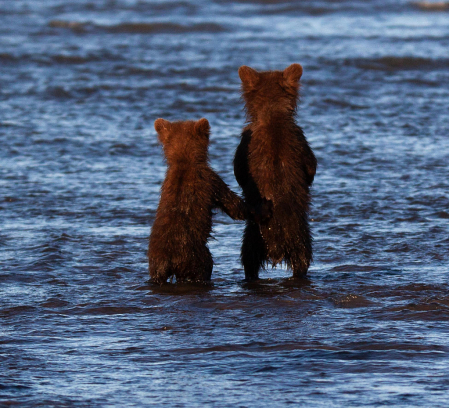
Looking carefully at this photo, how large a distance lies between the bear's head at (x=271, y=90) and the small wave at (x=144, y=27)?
16.9m

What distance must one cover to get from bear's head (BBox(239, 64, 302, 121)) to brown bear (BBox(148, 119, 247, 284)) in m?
0.59

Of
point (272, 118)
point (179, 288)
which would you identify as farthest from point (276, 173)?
point (179, 288)

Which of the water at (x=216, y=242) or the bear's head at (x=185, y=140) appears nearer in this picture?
the water at (x=216, y=242)

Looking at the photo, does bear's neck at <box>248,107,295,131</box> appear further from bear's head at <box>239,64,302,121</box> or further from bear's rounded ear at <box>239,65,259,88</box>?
bear's rounded ear at <box>239,65,259,88</box>

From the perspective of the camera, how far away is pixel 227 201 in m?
7.05

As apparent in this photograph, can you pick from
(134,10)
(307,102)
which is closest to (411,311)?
(307,102)

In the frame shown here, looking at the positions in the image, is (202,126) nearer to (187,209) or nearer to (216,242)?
(187,209)

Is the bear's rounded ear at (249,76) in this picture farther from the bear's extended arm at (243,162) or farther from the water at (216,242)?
the water at (216,242)

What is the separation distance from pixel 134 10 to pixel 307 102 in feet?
48.8

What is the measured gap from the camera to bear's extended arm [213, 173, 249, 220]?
23.1ft

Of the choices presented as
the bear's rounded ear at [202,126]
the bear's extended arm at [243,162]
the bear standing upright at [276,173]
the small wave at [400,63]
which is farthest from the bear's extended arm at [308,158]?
→ the small wave at [400,63]

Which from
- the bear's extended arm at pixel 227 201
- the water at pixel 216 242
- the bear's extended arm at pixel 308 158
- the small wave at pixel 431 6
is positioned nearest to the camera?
the water at pixel 216 242

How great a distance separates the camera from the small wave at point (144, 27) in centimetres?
2414

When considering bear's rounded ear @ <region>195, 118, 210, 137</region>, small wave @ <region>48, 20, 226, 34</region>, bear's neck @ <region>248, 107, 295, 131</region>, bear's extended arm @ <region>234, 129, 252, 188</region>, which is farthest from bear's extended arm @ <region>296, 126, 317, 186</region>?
small wave @ <region>48, 20, 226, 34</region>
